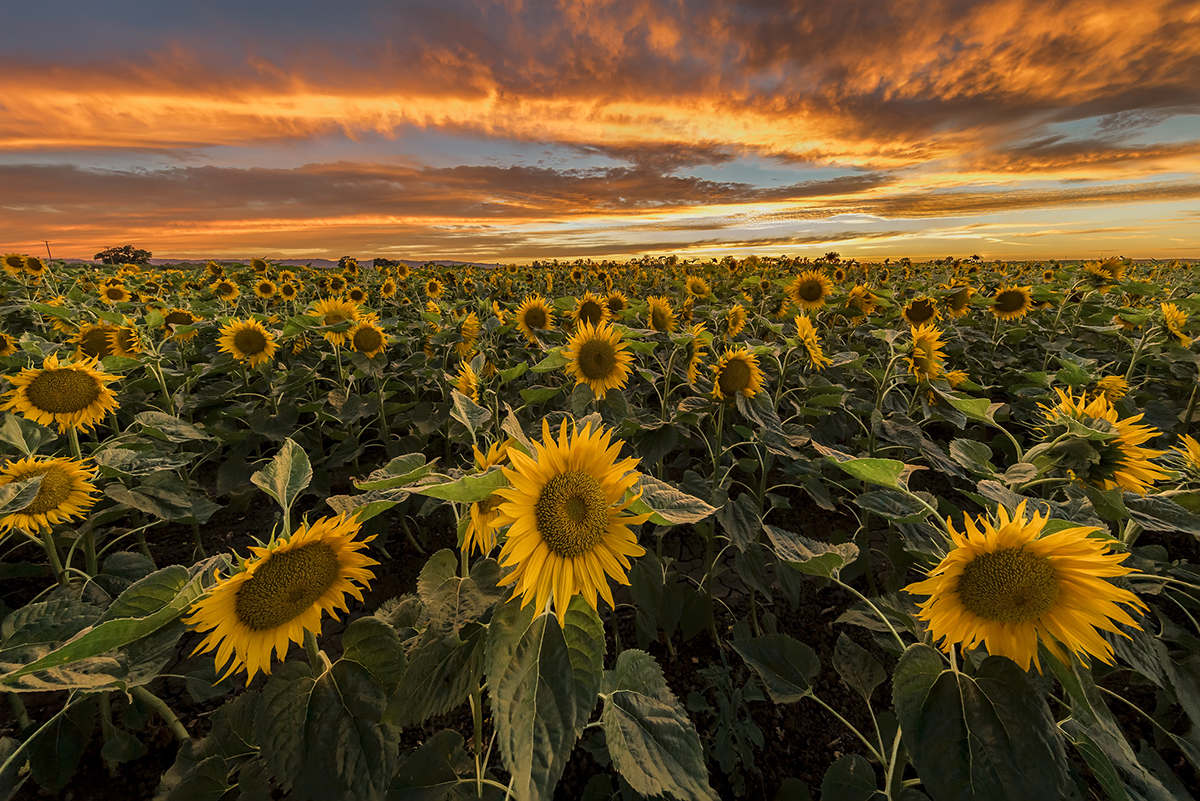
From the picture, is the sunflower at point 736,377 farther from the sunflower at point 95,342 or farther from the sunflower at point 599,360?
the sunflower at point 95,342

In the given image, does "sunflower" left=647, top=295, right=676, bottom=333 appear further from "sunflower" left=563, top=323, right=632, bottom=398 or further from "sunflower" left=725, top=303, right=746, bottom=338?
"sunflower" left=563, top=323, right=632, bottom=398

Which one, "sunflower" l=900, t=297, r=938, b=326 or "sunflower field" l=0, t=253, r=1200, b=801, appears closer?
"sunflower field" l=0, t=253, r=1200, b=801

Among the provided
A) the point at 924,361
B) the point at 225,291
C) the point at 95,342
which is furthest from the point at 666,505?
the point at 225,291

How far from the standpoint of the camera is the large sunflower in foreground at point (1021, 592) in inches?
52.1

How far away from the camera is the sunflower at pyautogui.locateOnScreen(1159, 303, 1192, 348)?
4.89 m

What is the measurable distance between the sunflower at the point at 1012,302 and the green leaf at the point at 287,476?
842 centimetres

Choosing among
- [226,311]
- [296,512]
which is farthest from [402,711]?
[226,311]

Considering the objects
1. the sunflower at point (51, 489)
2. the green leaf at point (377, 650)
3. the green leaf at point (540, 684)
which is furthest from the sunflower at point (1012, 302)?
the sunflower at point (51, 489)

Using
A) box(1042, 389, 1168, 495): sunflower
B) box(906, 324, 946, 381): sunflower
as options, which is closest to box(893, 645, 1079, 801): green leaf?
box(1042, 389, 1168, 495): sunflower

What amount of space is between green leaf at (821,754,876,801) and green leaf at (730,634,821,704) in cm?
26

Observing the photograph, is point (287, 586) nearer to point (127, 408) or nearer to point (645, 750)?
point (645, 750)

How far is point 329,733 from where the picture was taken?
124 cm

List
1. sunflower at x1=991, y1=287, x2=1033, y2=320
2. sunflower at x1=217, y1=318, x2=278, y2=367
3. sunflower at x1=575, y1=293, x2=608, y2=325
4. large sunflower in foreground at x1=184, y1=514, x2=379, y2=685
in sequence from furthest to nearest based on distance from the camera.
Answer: sunflower at x1=991, y1=287, x2=1033, y2=320 < sunflower at x1=575, y1=293, x2=608, y2=325 < sunflower at x1=217, y1=318, x2=278, y2=367 < large sunflower in foreground at x1=184, y1=514, x2=379, y2=685

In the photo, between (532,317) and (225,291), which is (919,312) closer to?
(532,317)
